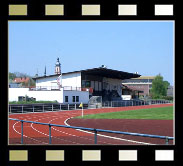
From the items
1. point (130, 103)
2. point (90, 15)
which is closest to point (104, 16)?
point (90, 15)

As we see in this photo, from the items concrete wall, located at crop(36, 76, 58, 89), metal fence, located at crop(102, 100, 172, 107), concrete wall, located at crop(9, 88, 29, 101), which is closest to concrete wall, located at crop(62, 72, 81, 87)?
concrete wall, located at crop(36, 76, 58, 89)

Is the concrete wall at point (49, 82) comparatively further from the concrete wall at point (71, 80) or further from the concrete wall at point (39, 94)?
the concrete wall at point (71, 80)

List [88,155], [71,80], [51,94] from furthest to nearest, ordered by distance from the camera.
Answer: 1. [51,94]
2. [71,80]
3. [88,155]

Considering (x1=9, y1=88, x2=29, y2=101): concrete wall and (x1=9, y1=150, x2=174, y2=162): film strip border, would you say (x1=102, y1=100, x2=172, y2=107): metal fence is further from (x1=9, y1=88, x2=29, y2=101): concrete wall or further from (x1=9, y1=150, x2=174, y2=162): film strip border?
(x1=9, y1=150, x2=174, y2=162): film strip border

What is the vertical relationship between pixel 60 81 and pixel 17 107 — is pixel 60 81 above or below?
above

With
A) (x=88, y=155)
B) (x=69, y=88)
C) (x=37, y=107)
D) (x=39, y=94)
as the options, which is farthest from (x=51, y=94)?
(x=88, y=155)

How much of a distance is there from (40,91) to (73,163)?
31726mm

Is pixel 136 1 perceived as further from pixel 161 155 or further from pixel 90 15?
pixel 161 155

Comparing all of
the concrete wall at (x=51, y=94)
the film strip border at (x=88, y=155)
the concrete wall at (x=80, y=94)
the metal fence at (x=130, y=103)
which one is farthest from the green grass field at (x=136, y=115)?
the film strip border at (x=88, y=155)

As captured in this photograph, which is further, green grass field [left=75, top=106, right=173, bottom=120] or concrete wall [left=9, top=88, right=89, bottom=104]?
concrete wall [left=9, top=88, right=89, bottom=104]

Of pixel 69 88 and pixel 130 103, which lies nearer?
pixel 69 88

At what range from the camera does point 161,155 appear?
4.04 metres

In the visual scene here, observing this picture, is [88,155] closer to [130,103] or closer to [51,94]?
[51,94]

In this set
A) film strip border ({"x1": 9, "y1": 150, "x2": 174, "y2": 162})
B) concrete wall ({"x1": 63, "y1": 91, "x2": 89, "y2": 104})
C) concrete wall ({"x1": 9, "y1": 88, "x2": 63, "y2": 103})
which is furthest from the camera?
concrete wall ({"x1": 63, "y1": 91, "x2": 89, "y2": 104})
